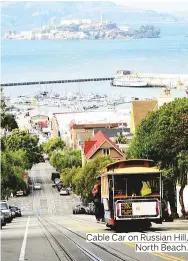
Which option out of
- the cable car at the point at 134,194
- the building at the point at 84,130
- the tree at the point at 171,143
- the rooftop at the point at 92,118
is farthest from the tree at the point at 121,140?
the cable car at the point at 134,194

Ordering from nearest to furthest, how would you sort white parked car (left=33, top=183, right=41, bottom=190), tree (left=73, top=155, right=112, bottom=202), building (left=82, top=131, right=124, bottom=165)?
tree (left=73, top=155, right=112, bottom=202) → building (left=82, top=131, right=124, bottom=165) → white parked car (left=33, top=183, right=41, bottom=190)

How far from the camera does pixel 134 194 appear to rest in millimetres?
23219

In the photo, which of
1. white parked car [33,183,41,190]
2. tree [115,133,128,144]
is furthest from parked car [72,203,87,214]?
tree [115,133,128,144]

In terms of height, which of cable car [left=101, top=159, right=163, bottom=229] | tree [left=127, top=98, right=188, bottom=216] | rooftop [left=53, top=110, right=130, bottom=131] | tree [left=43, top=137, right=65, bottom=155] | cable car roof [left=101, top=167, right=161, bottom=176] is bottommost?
cable car [left=101, top=159, right=163, bottom=229]

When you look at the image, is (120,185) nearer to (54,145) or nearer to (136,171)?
(136,171)

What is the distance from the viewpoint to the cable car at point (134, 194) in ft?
75.0

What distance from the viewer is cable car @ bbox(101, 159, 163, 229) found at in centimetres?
2286

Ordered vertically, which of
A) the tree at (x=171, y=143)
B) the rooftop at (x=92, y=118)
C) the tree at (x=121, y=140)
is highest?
the rooftop at (x=92, y=118)

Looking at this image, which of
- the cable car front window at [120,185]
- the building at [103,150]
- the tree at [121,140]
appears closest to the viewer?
the cable car front window at [120,185]

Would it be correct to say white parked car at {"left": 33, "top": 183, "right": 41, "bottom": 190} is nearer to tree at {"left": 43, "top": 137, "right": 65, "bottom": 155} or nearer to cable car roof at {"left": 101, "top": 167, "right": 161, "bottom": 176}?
tree at {"left": 43, "top": 137, "right": 65, "bottom": 155}

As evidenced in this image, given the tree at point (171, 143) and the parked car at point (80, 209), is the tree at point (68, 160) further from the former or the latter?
the tree at point (171, 143)

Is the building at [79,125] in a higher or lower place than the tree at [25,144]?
higher

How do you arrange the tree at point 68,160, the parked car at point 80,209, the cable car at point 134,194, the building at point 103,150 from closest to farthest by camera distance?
1. the cable car at point 134,194
2. the parked car at point 80,209
3. the building at point 103,150
4. the tree at point 68,160

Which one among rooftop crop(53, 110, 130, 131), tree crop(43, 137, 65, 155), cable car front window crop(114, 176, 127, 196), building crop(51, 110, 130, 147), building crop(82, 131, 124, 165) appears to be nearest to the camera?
cable car front window crop(114, 176, 127, 196)
